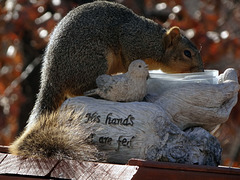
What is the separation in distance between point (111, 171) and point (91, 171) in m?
0.08

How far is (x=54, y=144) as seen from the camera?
88.7 inches

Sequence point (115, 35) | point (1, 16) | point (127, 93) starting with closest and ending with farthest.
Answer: point (127, 93) < point (115, 35) < point (1, 16)

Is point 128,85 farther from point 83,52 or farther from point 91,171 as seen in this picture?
point 91,171

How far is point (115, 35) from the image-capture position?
3.00 metres

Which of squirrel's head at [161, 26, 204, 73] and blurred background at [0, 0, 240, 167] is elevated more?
squirrel's head at [161, 26, 204, 73]

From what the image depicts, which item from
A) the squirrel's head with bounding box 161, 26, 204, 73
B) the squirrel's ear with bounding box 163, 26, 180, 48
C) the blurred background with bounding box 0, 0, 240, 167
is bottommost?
the blurred background with bounding box 0, 0, 240, 167

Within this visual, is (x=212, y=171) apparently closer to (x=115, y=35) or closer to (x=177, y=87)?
(x=177, y=87)

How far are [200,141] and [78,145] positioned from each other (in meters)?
0.53

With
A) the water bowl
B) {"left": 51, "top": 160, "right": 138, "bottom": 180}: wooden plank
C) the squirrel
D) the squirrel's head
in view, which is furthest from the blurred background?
{"left": 51, "top": 160, "right": 138, "bottom": 180}: wooden plank

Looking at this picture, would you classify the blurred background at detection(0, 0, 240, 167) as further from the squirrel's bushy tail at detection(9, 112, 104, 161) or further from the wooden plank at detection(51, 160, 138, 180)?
the wooden plank at detection(51, 160, 138, 180)

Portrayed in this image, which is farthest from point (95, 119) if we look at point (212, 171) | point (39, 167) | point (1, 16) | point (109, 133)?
point (1, 16)

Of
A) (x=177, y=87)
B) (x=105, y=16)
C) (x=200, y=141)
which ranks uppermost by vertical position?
(x=105, y=16)

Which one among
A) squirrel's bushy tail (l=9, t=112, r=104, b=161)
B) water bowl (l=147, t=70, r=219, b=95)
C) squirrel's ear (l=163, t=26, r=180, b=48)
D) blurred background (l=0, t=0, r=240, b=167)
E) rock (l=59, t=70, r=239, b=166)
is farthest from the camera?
blurred background (l=0, t=0, r=240, b=167)

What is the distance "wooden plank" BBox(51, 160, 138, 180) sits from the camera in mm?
1979
